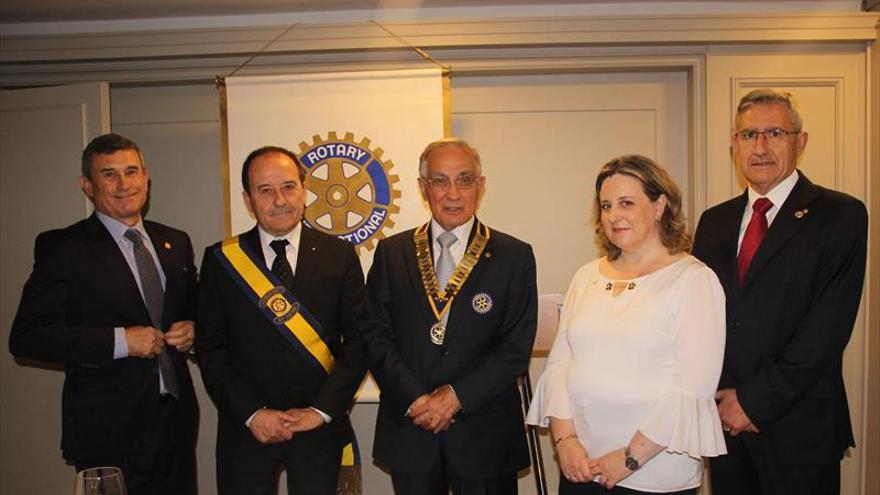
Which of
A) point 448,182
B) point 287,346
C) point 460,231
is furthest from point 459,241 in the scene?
point 287,346

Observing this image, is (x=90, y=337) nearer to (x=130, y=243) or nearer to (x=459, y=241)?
(x=130, y=243)

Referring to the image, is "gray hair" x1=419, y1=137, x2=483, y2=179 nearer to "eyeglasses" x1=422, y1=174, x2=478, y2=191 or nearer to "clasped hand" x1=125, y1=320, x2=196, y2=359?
"eyeglasses" x1=422, y1=174, x2=478, y2=191

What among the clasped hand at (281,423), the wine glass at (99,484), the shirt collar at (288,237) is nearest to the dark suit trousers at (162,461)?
the clasped hand at (281,423)

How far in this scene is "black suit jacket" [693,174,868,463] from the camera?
2076mm

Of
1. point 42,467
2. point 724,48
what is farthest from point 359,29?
point 42,467

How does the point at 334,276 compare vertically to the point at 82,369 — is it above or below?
above

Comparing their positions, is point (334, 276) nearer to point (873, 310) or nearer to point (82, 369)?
point (82, 369)

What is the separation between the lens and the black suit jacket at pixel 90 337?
7.95ft

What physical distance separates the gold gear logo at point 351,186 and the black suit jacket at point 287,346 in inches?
33.1

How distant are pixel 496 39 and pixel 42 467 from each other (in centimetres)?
294

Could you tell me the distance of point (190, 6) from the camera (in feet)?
11.2

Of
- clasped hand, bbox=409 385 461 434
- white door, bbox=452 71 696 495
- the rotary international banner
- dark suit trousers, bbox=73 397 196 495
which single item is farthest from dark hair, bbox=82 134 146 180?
white door, bbox=452 71 696 495

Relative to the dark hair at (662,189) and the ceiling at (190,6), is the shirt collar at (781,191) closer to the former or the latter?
the dark hair at (662,189)

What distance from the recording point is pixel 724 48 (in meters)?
3.39
